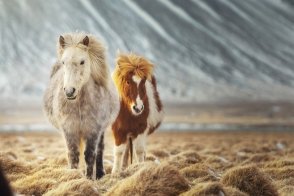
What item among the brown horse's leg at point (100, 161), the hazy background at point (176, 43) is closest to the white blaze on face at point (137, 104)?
the brown horse's leg at point (100, 161)

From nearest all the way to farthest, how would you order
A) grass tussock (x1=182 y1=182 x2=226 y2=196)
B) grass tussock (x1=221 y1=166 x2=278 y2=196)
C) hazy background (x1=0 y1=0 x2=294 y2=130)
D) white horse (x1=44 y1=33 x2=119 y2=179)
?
grass tussock (x1=182 y1=182 x2=226 y2=196) → white horse (x1=44 y1=33 x2=119 y2=179) → grass tussock (x1=221 y1=166 x2=278 y2=196) → hazy background (x1=0 y1=0 x2=294 y2=130)

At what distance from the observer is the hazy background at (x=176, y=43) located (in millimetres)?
13336

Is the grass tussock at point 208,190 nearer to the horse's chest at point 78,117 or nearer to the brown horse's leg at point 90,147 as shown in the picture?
the brown horse's leg at point 90,147

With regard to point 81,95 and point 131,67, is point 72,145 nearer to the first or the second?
point 81,95

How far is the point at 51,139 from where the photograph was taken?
1097cm

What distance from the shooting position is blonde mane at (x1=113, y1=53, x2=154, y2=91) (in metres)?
6.02

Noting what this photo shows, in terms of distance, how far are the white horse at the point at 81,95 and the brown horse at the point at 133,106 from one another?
349mm

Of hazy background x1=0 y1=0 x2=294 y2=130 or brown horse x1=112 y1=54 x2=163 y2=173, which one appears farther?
hazy background x1=0 y1=0 x2=294 y2=130

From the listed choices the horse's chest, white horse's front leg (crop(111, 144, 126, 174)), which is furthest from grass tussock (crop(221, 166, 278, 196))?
the horse's chest

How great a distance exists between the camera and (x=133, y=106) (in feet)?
19.5

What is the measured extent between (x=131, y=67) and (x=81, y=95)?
71 centimetres

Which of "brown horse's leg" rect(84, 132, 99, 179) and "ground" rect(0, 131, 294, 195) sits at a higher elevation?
"brown horse's leg" rect(84, 132, 99, 179)

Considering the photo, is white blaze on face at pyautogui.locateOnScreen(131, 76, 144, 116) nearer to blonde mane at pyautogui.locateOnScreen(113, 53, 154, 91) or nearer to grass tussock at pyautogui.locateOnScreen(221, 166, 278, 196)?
blonde mane at pyautogui.locateOnScreen(113, 53, 154, 91)

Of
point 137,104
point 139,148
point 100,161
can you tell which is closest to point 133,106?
point 137,104
